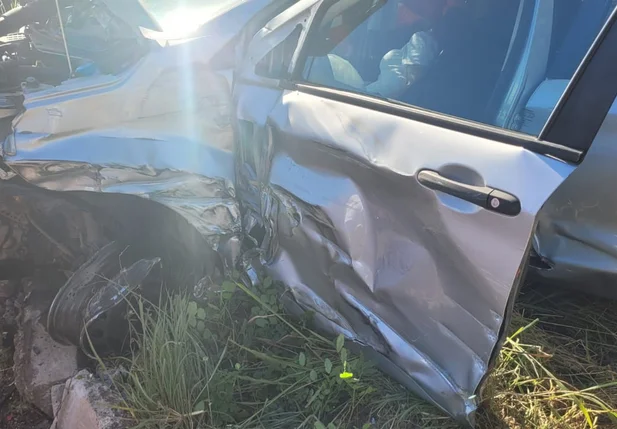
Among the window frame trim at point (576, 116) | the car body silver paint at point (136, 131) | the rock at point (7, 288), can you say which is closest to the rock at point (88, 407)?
the car body silver paint at point (136, 131)

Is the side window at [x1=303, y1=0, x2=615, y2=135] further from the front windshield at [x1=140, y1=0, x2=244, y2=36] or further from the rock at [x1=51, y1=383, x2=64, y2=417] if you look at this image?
A: the rock at [x1=51, y1=383, x2=64, y2=417]

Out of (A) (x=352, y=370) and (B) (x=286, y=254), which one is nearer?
(A) (x=352, y=370)

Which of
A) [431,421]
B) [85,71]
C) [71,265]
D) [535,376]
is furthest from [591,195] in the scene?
[71,265]

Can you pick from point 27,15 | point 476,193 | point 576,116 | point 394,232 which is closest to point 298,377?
point 394,232

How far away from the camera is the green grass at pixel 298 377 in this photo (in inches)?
69.6

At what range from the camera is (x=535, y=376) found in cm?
192

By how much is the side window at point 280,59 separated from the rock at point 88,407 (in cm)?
127

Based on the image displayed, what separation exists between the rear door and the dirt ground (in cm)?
115

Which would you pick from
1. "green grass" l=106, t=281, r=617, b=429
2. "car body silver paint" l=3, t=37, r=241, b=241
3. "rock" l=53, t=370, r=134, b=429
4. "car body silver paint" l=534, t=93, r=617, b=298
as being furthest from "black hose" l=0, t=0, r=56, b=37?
"car body silver paint" l=534, t=93, r=617, b=298

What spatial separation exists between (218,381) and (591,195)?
1420 mm

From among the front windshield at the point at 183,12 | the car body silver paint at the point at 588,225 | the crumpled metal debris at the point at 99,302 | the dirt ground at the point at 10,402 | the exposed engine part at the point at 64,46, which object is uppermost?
the front windshield at the point at 183,12

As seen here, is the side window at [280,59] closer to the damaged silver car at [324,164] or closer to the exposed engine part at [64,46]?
the damaged silver car at [324,164]

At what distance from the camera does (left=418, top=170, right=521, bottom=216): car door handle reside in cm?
130

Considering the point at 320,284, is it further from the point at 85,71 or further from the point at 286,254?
the point at 85,71
